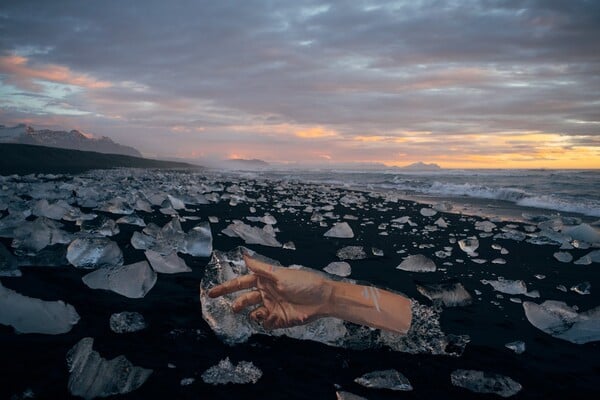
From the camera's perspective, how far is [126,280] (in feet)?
8.68

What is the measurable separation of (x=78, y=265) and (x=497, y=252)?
4.98m

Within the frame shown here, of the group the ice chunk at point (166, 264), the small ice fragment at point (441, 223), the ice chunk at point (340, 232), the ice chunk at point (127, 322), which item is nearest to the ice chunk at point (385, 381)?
the ice chunk at point (127, 322)

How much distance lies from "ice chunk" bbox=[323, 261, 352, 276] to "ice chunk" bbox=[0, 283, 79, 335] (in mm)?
2214

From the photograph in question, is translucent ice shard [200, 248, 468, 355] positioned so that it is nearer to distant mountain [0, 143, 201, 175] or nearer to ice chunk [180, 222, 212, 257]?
ice chunk [180, 222, 212, 257]

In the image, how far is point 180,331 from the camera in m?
2.09

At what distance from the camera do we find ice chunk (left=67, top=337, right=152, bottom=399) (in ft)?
5.01

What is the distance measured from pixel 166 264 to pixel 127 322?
44.9 inches

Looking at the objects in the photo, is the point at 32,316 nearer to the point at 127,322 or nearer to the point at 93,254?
the point at 127,322

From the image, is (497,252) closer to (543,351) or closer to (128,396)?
(543,351)

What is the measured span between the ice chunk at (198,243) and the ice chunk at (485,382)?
274cm

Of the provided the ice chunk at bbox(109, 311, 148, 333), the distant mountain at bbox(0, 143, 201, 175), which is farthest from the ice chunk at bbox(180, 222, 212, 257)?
the distant mountain at bbox(0, 143, 201, 175)

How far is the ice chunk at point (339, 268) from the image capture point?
349 centimetres

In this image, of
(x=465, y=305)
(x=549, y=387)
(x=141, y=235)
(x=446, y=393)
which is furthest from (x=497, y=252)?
(x=141, y=235)

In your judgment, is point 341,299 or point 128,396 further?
point 341,299
